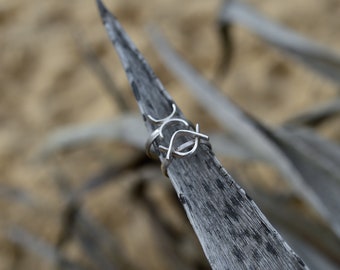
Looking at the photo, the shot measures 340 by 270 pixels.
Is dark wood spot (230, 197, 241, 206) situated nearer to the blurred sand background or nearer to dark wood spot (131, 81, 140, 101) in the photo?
dark wood spot (131, 81, 140, 101)

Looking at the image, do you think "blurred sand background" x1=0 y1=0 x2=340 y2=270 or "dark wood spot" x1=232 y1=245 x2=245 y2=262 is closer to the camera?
"dark wood spot" x1=232 y1=245 x2=245 y2=262

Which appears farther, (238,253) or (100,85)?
(100,85)

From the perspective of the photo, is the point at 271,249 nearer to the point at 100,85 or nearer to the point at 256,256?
the point at 256,256

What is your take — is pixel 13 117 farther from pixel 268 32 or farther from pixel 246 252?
pixel 246 252

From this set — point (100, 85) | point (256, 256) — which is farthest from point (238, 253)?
point (100, 85)

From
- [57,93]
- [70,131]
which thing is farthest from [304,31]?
[70,131]

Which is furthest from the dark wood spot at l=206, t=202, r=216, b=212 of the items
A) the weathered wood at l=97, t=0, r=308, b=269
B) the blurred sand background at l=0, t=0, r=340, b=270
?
the blurred sand background at l=0, t=0, r=340, b=270

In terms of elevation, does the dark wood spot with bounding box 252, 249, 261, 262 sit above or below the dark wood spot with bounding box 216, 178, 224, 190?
below

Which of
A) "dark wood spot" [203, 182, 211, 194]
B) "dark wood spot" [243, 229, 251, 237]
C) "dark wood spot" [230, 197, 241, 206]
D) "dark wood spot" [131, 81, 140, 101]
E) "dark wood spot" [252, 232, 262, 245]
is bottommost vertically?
"dark wood spot" [252, 232, 262, 245]
